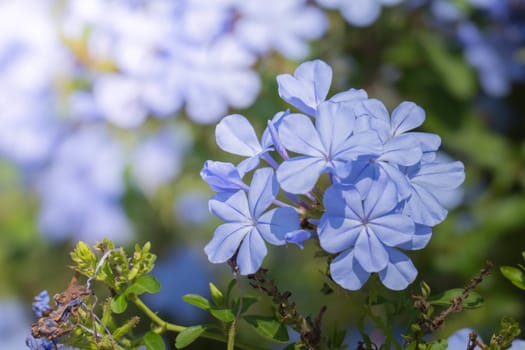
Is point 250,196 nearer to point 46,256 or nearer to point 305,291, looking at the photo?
point 305,291

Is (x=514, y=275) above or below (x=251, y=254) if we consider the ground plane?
below

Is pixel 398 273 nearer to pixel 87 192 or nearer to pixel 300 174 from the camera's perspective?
pixel 300 174

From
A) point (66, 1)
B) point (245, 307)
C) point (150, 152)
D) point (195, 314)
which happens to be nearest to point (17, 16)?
point (66, 1)

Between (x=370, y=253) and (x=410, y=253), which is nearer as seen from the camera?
(x=370, y=253)

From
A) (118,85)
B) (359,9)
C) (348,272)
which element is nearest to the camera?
(348,272)

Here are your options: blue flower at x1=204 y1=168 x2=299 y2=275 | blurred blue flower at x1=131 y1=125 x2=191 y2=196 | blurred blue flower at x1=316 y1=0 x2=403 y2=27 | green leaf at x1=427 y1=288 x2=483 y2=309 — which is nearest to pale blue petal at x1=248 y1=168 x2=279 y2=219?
blue flower at x1=204 y1=168 x2=299 y2=275

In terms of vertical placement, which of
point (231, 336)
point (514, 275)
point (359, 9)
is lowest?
point (514, 275)

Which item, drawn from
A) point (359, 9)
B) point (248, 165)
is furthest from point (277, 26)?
point (248, 165)
